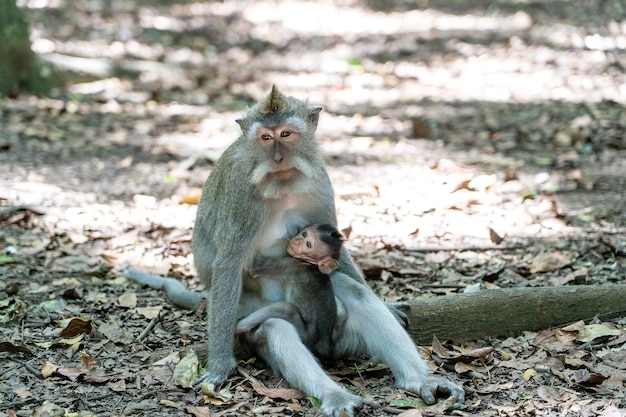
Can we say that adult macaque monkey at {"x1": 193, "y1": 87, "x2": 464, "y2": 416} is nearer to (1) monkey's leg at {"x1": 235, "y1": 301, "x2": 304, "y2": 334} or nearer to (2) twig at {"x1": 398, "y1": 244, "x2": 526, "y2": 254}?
(1) monkey's leg at {"x1": 235, "y1": 301, "x2": 304, "y2": 334}

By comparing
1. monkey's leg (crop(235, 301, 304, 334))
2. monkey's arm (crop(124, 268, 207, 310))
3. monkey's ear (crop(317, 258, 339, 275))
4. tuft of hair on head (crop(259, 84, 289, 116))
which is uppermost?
tuft of hair on head (crop(259, 84, 289, 116))

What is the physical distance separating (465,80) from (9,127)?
686 cm

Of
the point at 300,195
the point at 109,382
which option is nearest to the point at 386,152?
the point at 300,195

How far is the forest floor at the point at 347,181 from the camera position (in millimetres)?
4875

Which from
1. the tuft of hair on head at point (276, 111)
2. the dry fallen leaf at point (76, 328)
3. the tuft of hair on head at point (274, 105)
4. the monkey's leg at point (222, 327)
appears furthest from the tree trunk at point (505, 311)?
the dry fallen leaf at point (76, 328)

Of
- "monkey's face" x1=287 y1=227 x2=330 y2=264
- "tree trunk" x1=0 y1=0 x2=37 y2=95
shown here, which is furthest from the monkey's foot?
"tree trunk" x1=0 y1=0 x2=37 y2=95

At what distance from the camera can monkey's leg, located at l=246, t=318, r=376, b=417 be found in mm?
4426

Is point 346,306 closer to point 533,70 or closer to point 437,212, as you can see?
point 437,212

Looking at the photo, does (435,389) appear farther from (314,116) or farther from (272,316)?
(314,116)

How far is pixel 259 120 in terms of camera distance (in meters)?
4.86

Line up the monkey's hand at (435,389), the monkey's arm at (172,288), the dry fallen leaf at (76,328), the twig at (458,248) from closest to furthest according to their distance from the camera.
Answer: the monkey's hand at (435,389), the dry fallen leaf at (76,328), the monkey's arm at (172,288), the twig at (458,248)

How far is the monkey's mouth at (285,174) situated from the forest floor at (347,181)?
3.26ft

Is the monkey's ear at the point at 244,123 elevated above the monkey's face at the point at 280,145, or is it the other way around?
the monkey's ear at the point at 244,123

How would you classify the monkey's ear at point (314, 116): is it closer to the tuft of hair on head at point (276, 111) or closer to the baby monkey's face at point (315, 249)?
the tuft of hair on head at point (276, 111)
